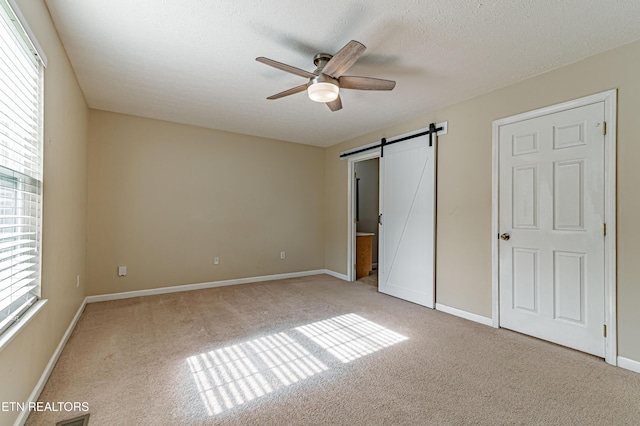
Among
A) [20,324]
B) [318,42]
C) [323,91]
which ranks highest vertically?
[318,42]

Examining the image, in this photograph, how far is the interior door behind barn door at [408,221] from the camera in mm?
3693

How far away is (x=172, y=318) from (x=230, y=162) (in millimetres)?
2541

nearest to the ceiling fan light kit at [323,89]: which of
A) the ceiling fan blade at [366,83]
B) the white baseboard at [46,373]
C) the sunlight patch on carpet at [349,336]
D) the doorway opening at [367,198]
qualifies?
the ceiling fan blade at [366,83]

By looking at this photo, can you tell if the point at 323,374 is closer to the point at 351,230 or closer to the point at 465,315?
the point at 465,315

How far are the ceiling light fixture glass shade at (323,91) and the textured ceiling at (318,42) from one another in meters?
0.31

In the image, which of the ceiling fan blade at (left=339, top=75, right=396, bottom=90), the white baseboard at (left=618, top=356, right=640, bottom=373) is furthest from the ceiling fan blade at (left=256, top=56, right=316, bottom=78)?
the white baseboard at (left=618, top=356, right=640, bottom=373)

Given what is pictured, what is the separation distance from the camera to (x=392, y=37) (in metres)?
2.18

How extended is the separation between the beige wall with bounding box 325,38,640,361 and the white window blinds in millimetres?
3731

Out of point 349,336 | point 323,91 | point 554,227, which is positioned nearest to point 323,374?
point 349,336

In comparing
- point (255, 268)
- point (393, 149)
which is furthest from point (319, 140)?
point (255, 268)

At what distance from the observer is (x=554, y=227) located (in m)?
2.64

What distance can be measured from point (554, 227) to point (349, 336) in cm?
215

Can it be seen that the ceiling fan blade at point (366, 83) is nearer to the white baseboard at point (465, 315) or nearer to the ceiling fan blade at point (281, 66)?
the ceiling fan blade at point (281, 66)

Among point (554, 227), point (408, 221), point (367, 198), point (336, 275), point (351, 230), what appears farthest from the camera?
point (367, 198)
